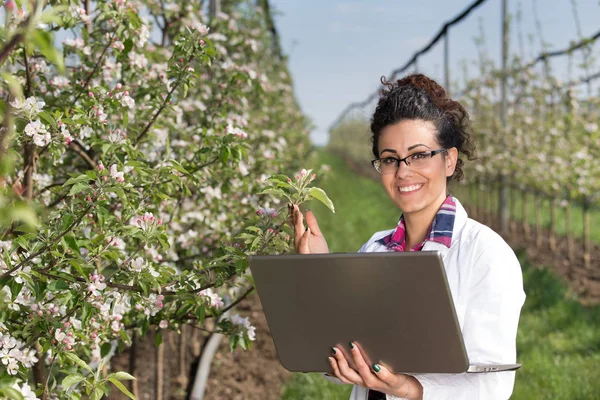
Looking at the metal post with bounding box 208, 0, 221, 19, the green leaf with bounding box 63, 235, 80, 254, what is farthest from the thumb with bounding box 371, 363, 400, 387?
the metal post with bounding box 208, 0, 221, 19

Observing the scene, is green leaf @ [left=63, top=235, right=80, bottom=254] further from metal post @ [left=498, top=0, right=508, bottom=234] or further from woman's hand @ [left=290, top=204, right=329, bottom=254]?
metal post @ [left=498, top=0, right=508, bottom=234]

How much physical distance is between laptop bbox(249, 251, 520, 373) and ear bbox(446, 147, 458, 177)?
602mm

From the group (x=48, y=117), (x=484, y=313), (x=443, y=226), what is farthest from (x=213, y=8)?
(x=484, y=313)

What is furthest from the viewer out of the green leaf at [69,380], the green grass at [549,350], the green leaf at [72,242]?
the green grass at [549,350]

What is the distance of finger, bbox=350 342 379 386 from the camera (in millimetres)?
1549

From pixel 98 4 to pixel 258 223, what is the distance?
4.15 feet

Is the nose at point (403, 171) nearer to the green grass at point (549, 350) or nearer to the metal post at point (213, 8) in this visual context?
the green grass at point (549, 350)

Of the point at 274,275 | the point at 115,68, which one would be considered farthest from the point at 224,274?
the point at 115,68

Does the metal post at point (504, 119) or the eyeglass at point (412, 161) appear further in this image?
the metal post at point (504, 119)

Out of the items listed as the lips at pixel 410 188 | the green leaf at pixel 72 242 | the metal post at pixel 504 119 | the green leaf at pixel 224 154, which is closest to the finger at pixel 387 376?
the lips at pixel 410 188

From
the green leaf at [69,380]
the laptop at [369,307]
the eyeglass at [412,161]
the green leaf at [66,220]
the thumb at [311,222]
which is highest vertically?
the eyeglass at [412,161]

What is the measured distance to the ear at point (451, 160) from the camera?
6.42 ft

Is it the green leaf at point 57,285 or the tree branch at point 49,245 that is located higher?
the tree branch at point 49,245

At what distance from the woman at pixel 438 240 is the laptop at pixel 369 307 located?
5 cm
